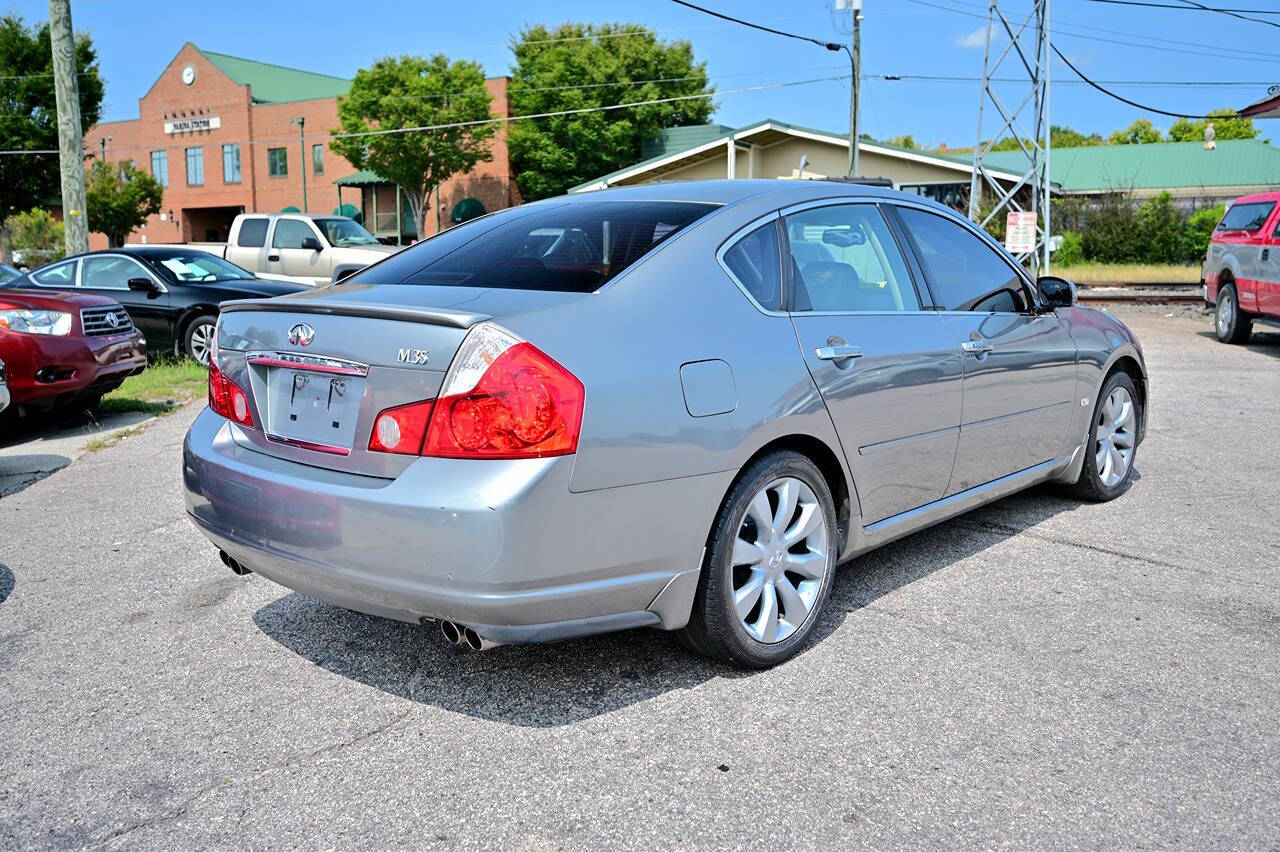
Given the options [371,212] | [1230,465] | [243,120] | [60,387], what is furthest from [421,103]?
[1230,465]

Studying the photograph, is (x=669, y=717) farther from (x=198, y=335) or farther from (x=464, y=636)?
(x=198, y=335)

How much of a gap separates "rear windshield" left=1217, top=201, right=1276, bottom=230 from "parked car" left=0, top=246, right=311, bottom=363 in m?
12.1

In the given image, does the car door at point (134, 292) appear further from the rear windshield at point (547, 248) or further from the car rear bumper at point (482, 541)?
the car rear bumper at point (482, 541)

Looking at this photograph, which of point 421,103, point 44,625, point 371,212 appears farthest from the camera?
point 371,212

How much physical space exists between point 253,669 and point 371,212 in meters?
57.3

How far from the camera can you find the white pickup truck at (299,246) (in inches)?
680

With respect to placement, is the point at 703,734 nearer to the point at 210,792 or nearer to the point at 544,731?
the point at 544,731

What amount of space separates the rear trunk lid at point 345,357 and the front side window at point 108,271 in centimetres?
1001

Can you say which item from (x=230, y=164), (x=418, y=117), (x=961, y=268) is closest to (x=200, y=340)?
(x=961, y=268)

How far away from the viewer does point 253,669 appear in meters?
3.69

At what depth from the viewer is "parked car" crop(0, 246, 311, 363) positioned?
12.2m

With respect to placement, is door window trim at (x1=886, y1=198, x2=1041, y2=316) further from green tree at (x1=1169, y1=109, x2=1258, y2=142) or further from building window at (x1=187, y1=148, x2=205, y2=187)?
green tree at (x1=1169, y1=109, x2=1258, y2=142)

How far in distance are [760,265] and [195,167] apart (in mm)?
68434

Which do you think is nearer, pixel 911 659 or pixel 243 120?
pixel 911 659
